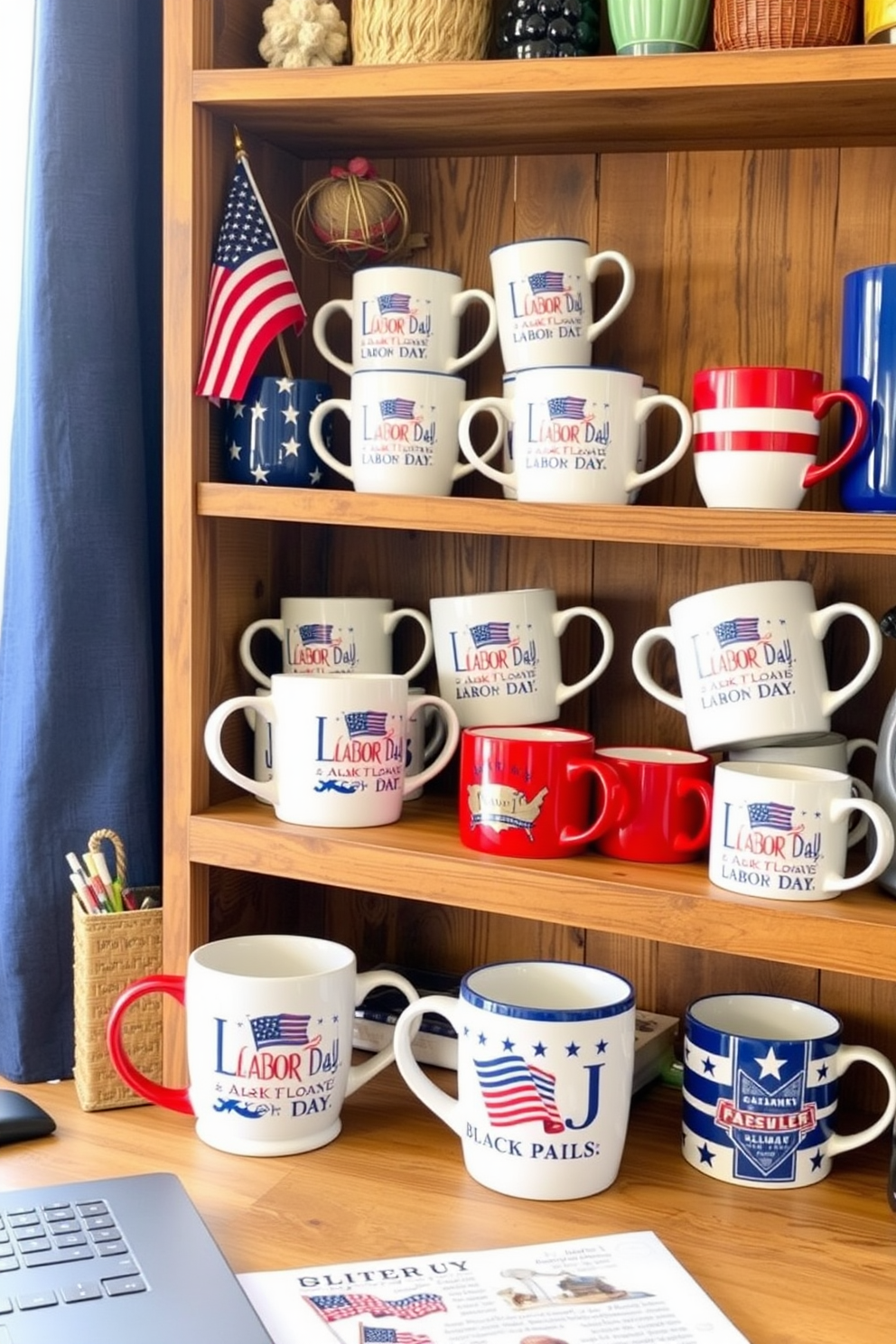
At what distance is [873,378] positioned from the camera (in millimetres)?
1050

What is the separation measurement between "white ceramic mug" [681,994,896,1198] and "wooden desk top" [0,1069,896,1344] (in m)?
0.02

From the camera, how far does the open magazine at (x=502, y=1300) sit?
88cm

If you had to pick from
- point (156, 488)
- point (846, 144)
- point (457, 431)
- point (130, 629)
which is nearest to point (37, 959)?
point (130, 629)

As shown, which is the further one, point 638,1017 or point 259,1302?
point 638,1017

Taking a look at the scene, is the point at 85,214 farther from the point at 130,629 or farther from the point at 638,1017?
the point at 638,1017

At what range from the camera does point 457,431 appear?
3.95ft

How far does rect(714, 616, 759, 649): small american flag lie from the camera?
111cm

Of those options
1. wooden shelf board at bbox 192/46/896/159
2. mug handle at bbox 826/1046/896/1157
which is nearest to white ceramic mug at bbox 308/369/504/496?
wooden shelf board at bbox 192/46/896/159

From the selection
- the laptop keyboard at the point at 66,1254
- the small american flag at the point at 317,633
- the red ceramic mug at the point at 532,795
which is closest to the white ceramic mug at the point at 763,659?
the red ceramic mug at the point at 532,795

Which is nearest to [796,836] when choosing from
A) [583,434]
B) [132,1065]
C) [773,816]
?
[773,816]

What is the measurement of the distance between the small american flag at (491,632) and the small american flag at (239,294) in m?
0.28

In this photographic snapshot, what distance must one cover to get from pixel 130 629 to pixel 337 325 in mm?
349

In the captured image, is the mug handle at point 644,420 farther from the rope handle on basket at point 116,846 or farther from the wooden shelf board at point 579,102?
the rope handle on basket at point 116,846

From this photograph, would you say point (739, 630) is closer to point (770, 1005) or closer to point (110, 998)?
point (770, 1005)
